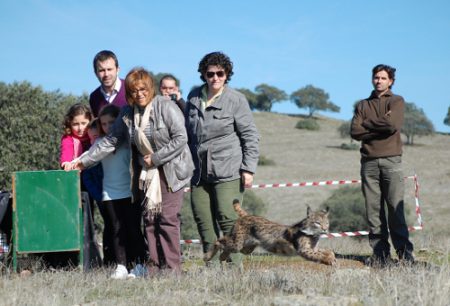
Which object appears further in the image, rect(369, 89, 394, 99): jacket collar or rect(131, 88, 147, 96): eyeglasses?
rect(369, 89, 394, 99): jacket collar

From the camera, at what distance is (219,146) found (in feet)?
21.2

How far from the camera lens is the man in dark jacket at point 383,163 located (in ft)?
25.2

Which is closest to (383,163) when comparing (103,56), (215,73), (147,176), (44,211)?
(215,73)

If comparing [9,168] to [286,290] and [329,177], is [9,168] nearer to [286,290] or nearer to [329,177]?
[286,290]

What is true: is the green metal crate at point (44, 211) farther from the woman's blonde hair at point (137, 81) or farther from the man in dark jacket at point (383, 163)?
the man in dark jacket at point (383, 163)

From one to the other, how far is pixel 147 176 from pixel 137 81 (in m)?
0.90

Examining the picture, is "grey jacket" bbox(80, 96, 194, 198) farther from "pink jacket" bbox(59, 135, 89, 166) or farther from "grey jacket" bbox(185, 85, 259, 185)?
"pink jacket" bbox(59, 135, 89, 166)

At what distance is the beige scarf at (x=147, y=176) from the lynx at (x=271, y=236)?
922 mm

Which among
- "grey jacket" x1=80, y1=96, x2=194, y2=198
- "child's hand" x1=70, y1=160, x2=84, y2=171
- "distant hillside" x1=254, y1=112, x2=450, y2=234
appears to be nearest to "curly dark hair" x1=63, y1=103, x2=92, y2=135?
"child's hand" x1=70, y1=160, x2=84, y2=171

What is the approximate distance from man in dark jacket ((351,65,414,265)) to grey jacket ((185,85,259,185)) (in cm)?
186

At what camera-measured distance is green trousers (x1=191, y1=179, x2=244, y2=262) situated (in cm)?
648

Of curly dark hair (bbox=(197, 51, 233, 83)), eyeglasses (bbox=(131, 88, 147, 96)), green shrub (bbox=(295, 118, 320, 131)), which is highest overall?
green shrub (bbox=(295, 118, 320, 131))

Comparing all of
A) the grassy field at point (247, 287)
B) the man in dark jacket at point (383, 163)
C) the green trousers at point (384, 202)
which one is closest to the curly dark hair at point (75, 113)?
the grassy field at point (247, 287)

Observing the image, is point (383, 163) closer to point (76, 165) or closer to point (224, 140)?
point (224, 140)
